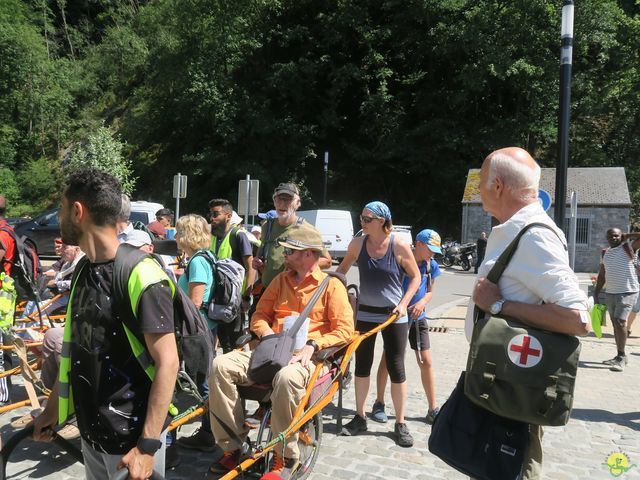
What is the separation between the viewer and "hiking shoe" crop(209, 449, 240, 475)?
140 inches

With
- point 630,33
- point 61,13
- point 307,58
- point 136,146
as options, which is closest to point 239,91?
point 307,58

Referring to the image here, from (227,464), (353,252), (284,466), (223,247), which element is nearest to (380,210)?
(353,252)

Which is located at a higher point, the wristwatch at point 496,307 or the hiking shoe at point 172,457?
the wristwatch at point 496,307

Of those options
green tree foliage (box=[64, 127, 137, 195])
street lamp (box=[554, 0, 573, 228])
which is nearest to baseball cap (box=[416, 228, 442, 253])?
street lamp (box=[554, 0, 573, 228])

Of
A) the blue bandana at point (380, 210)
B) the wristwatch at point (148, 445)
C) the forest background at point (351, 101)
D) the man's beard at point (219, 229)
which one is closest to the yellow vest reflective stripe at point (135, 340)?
the wristwatch at point (148, 445)

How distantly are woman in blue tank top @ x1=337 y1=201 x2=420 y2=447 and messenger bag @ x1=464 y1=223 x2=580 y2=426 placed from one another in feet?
8.56

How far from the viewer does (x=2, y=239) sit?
4.59 metres

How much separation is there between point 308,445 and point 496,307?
7.25 ft

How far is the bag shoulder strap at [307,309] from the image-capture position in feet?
11.9

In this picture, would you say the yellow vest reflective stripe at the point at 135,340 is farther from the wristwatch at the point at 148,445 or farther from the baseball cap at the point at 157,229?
the baseball cap at the point at 157,229

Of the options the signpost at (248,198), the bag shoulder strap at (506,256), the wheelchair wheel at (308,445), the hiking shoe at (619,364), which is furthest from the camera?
the signpost at (248,198)

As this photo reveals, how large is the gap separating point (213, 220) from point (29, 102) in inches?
1429

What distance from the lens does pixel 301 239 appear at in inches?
154

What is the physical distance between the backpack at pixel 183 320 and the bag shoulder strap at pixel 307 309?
3.65 ft
